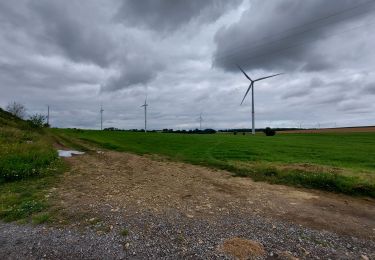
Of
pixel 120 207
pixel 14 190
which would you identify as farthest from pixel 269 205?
pixel 14 190

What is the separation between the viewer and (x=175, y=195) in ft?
33.1

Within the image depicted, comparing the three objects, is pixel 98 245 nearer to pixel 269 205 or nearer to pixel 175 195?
pixel 175 195

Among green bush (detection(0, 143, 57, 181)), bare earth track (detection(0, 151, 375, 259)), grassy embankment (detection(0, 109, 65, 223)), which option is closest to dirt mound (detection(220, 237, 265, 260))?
bare earth track (detection(0, 151, 375, 259))

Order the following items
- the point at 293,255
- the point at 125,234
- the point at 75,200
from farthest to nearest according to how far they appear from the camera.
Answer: the point at 75,200 → the point at 125,234 → the point at 293,255

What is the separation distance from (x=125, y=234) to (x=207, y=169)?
1050 centimetres

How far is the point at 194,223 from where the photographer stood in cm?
719

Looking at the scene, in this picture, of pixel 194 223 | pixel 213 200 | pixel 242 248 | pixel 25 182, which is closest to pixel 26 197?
pixel 25 182

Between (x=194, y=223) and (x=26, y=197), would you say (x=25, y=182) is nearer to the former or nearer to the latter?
(x=26, y=197)

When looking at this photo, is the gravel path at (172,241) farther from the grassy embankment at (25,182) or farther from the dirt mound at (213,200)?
the grassy embankment at (25,182)

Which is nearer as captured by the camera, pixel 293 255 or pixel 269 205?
pixel 293 255

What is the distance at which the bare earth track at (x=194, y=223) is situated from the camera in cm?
573

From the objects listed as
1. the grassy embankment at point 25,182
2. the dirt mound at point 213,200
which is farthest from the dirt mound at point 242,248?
the grassy embankment at point 25,182

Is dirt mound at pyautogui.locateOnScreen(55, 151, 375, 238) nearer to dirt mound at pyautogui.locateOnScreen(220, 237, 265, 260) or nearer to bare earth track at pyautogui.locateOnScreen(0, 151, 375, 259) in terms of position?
bare earth track at pyautogui.locateOnScreen(0, 151, 375, 259)

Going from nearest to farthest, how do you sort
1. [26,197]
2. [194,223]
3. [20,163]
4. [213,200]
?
[194,223] < [213,200] < [26,197] < [20,163]
